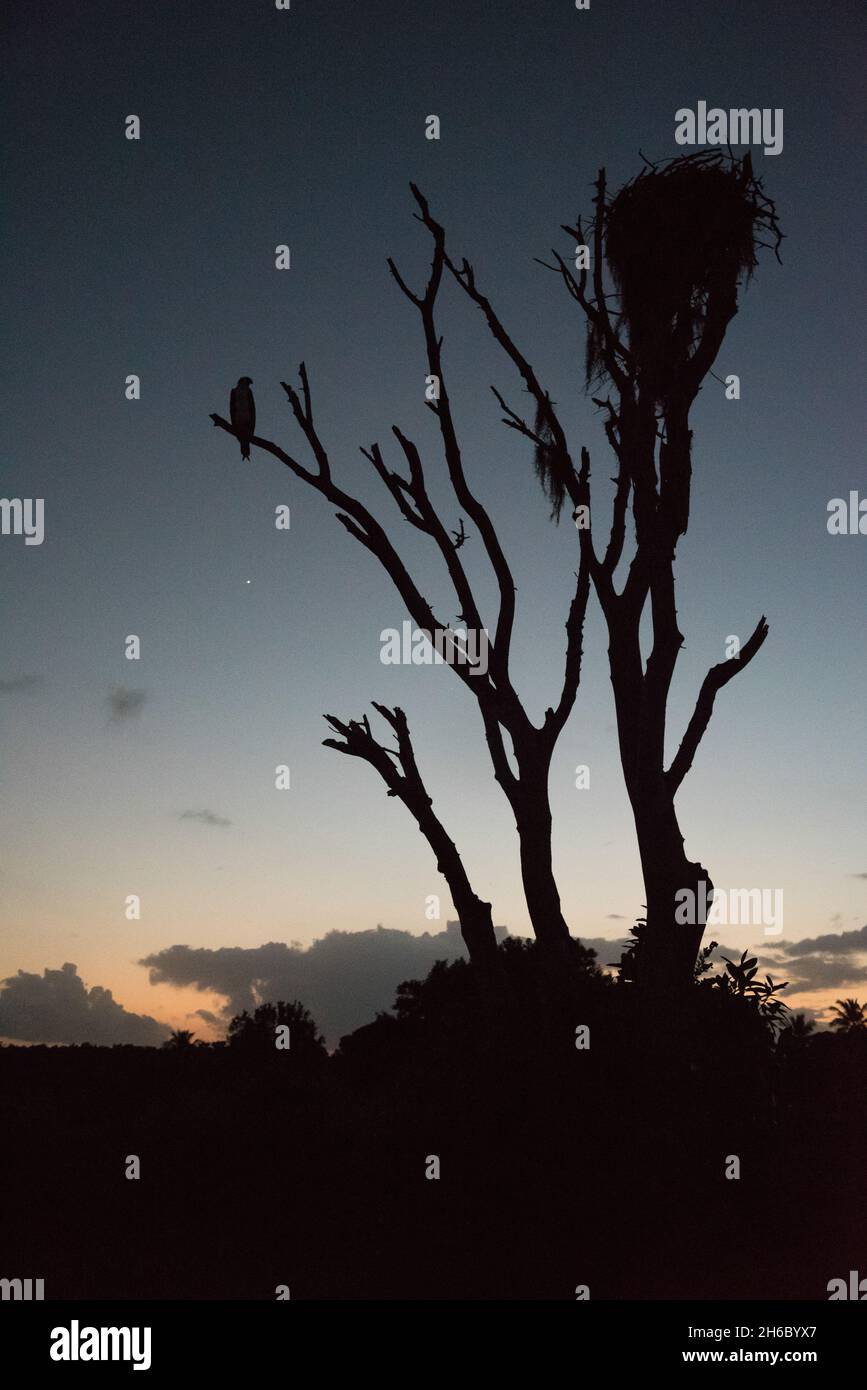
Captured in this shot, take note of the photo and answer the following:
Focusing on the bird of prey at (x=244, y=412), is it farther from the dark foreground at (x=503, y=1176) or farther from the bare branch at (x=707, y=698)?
the dark foreground at (x=503, y=1176)

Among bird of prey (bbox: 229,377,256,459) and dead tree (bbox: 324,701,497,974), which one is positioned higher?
bird of prey (bbox: 229,377,256,459)

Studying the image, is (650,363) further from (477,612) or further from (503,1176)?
(503,1176)

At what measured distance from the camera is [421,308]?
47.8 ft

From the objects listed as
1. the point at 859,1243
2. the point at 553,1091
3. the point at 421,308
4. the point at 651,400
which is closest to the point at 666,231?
the point at 651,400

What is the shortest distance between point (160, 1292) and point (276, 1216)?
6.06 ft

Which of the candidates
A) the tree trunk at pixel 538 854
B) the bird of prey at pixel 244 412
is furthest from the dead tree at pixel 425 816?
the bird of prey at pixel 244 412

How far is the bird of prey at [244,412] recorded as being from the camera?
14.6m

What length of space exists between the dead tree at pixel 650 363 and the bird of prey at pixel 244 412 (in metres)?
3.19

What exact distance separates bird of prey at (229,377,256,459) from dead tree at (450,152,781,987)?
10.5 feet

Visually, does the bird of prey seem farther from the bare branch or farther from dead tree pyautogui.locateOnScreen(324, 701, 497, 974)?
the bare branch

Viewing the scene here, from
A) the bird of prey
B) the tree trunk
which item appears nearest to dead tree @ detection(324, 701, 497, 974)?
the tree trunk

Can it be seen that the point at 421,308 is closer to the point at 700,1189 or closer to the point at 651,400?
the point at 651,400

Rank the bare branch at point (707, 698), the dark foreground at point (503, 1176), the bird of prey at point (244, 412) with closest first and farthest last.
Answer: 1. the dark foreground at point (503, 1176)
2. the bare branch at point (707, 698)
3. the bird of prey at point (244, 412)

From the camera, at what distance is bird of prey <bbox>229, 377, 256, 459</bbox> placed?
1462cm
